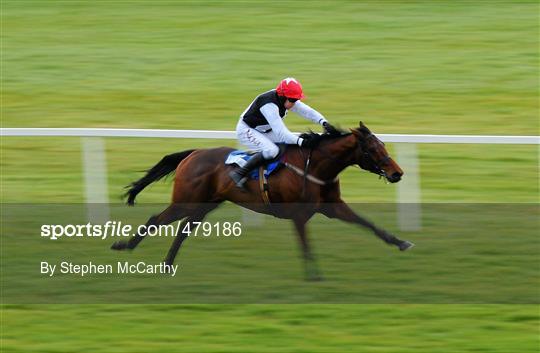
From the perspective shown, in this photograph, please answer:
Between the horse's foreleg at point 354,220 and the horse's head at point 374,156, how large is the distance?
40cm

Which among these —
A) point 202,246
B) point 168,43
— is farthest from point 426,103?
point 202,246

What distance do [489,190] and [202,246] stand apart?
3.36 m

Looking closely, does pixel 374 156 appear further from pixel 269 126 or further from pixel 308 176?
pixel 269 126

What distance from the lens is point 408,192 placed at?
8969 millimetres

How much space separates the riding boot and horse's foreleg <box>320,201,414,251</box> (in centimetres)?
61

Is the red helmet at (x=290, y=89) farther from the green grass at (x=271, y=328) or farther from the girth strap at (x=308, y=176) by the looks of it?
the green grass at (x=271, y=328)

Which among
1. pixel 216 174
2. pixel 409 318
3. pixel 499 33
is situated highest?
pixel 499 33

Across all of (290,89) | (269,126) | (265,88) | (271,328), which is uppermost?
(290,89)

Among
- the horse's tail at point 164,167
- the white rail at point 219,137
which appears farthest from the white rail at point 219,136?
the horse's tail at point 164,167

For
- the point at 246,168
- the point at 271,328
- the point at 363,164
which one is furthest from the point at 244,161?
the point at 271,328

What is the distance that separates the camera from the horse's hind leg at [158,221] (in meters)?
8.24

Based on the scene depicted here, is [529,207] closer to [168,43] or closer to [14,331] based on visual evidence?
[14,331]

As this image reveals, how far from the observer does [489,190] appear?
1055 cm

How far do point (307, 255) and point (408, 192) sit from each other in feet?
5.19
